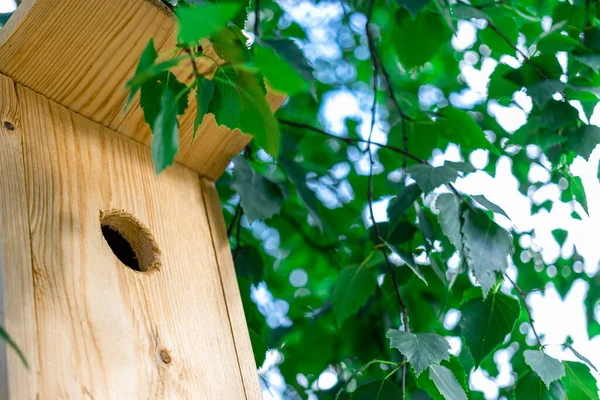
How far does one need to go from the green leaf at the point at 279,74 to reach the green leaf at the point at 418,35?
908 millimetres

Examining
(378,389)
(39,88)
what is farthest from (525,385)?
(39,88)

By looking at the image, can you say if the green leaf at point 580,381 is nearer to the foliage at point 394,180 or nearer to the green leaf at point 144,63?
the foliage at point 394,180

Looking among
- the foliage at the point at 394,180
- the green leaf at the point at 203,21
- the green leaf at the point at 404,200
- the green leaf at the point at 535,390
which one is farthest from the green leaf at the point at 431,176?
the green leaf at the point at 203,21

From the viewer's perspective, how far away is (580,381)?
1.49 meters

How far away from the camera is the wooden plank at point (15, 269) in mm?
983

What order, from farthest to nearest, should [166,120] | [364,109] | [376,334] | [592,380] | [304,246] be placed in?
[364,109] → [304,246] → [376,334] → [592,380] → [166,120]

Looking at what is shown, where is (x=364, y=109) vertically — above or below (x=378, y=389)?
below

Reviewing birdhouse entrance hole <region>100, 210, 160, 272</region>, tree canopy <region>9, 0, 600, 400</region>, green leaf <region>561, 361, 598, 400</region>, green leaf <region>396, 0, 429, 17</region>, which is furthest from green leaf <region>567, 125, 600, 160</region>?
birdhouse entrance hole <region>100, 210, 160, 272</region>

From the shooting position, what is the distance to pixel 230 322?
4.61 ft

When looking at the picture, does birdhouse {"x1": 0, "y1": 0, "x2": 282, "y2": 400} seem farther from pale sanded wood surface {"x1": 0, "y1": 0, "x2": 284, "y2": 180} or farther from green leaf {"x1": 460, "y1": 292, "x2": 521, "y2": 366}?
green leaf {"x1": 460, "y1": 292, "x2": 521, "y2": 366}

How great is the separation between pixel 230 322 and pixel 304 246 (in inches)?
51.7

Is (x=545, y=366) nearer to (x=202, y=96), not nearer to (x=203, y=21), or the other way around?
(x=202, y=96)

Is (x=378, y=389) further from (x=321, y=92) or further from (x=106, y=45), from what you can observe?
(x=321, y=92)

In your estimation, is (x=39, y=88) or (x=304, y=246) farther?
(x=304, y=246)
